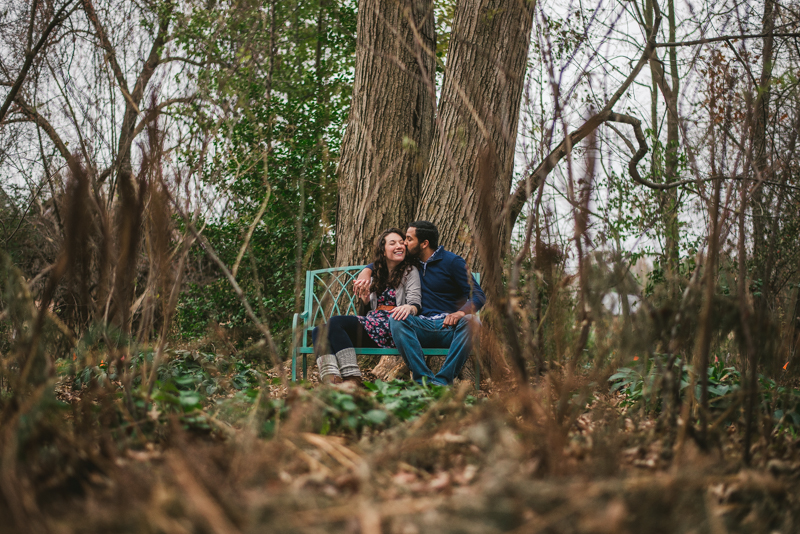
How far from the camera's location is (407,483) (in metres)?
1.53

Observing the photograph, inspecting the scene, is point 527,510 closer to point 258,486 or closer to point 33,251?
point 258,486

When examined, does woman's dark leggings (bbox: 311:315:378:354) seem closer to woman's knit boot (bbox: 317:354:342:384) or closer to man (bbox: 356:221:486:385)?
woman's knit boot (bbox: 317:354:342:384)

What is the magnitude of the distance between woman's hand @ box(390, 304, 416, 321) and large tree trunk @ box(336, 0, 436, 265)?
1.08m

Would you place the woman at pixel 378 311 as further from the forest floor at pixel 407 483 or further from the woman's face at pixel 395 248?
the forest floor at pixel 407 483

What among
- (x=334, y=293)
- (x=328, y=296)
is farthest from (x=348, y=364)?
(x=334, y=293)

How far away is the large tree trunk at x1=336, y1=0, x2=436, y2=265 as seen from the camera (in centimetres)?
507

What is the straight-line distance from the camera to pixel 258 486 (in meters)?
1.32

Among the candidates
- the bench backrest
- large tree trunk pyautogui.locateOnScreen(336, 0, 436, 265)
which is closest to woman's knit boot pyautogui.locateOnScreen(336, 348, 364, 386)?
the bench backrest

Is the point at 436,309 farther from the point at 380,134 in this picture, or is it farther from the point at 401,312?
the point at 380,134

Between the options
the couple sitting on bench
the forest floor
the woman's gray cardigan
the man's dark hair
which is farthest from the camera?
the man's dark hair

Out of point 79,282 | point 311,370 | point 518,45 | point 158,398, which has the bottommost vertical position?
point 311,370

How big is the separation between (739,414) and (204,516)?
244 cm

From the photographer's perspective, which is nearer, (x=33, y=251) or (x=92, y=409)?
(x=92, y=409)

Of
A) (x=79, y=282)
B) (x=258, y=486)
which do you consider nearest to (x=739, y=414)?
(x=258, y=486)
